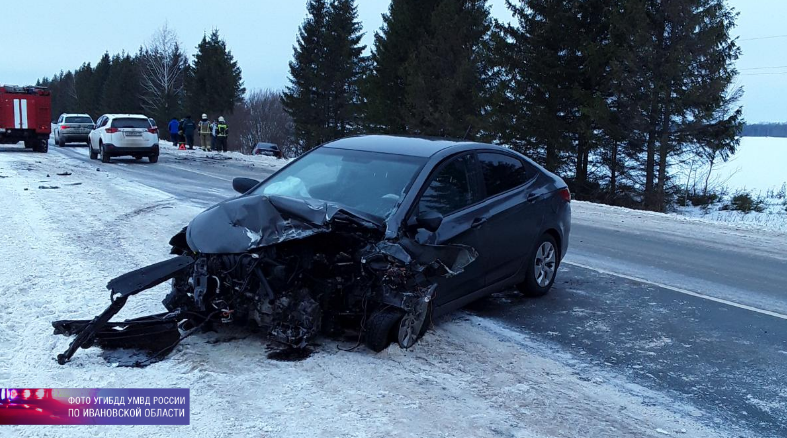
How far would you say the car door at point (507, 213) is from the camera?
557 centimetres

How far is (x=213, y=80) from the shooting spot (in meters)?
55.0

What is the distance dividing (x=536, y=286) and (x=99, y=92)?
4078 inches

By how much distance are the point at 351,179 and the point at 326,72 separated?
37.9m

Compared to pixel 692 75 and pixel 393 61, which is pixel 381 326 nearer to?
pixel 692 75

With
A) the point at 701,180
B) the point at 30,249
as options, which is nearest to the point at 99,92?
the point at 701,180

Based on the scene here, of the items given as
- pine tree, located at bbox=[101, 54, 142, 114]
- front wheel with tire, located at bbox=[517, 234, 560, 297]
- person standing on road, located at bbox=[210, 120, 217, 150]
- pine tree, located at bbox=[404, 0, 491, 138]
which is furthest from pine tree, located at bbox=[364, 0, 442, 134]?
pine tree, located at bbox=[101, 54, 142, 114]

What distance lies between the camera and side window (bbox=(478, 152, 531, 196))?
5.82m

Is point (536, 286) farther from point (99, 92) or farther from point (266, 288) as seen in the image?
point (99, 92)

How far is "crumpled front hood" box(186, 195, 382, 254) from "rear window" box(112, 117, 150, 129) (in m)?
20.0

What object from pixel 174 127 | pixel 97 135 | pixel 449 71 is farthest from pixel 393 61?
pixel 97 135

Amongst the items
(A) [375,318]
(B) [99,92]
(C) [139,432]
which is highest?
(B) [99,92]

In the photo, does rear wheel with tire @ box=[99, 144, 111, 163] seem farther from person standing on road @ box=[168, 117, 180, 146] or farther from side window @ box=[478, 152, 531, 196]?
side window @ box=[478, 152, 531, 196]

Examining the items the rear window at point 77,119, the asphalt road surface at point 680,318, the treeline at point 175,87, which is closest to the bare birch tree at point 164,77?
the treeline at point 175,87

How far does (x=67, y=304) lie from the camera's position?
536 centimetres
